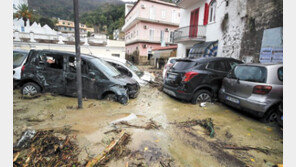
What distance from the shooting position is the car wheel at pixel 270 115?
3.84 meters

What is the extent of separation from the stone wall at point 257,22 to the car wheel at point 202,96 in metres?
4.40

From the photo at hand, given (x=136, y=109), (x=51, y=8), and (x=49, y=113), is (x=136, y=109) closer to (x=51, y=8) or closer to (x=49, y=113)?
(x=49, y=113)

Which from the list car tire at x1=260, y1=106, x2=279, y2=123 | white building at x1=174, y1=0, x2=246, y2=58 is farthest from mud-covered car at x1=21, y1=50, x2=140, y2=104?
white building at x1=174, y1=0, x2=246, y2=58

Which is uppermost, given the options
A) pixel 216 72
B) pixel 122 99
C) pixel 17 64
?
pixel 17 64

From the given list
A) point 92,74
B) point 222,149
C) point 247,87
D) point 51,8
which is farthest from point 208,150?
point 51,8

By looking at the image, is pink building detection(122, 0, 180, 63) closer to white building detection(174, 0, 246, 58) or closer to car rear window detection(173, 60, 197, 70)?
white building detection(174, 0, 246, 58)

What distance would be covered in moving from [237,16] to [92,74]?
31.2 ft

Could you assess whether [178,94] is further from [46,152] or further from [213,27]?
[213,27]

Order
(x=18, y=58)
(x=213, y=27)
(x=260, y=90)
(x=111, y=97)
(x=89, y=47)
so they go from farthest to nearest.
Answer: (x=89, y=47), (x=213, y=27), (x=18, y=58), (x=111, y=97), (x=260, y=90)

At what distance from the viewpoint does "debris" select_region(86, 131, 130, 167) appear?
216cm

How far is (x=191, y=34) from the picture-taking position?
46.1 feet

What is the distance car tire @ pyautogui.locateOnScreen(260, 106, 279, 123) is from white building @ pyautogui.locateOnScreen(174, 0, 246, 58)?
20.1ft

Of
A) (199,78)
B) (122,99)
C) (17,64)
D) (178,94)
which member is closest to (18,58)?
(17,64)

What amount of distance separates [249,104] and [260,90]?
46 cm
